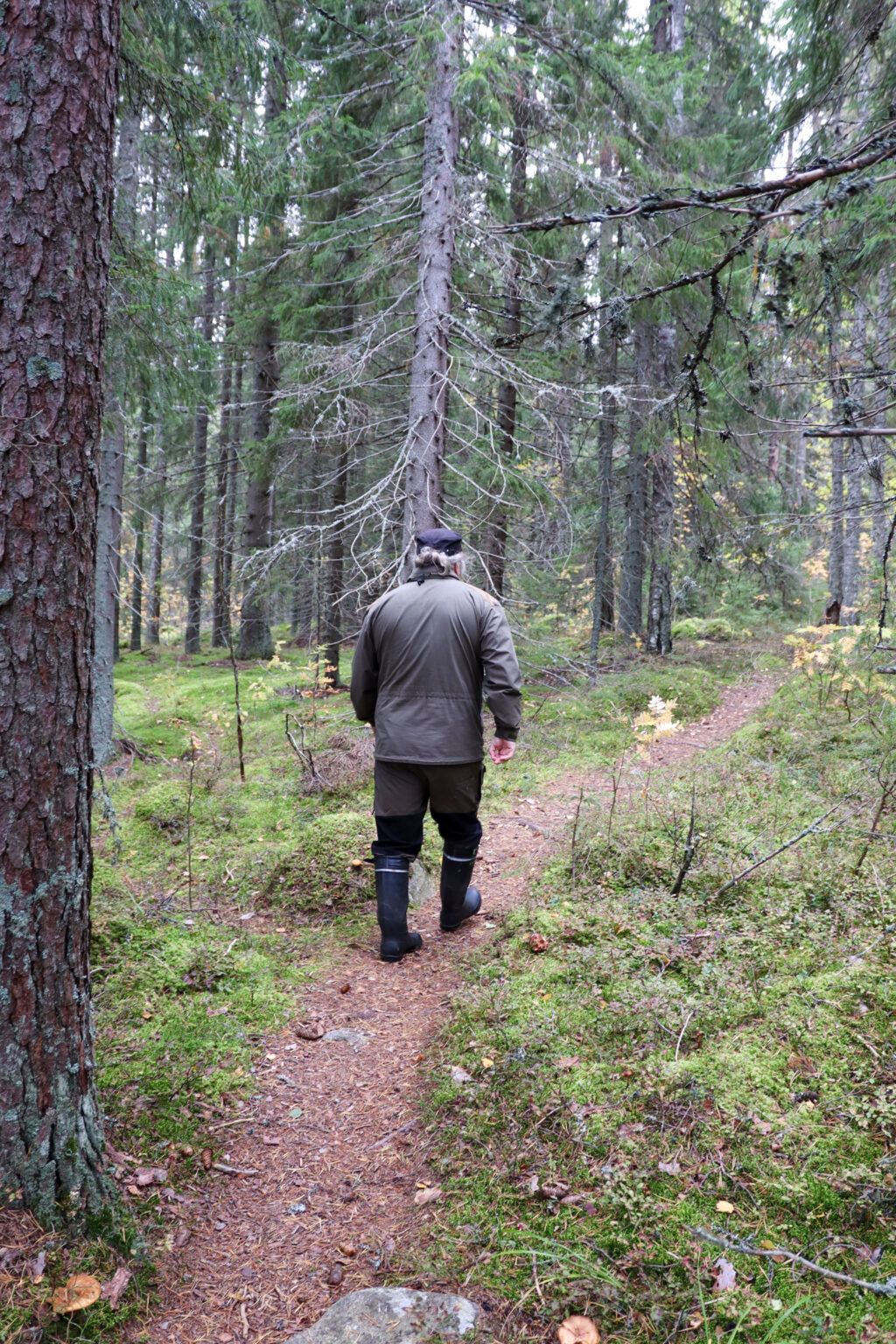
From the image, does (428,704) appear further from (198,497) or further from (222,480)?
(198,497)

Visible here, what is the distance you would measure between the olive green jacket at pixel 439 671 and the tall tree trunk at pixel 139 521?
2.88 metres

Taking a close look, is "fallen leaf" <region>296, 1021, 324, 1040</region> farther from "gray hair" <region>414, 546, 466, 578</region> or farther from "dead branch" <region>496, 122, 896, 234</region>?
"dead branch" <region>496, 122, 896, 234</region>

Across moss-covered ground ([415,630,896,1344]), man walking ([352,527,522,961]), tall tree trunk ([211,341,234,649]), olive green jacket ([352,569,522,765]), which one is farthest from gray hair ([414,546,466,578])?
tall tree trunk ([211,341,234,649])

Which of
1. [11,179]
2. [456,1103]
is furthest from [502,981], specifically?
[11,179]

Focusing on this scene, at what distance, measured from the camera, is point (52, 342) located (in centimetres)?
214

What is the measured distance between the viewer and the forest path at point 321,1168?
230 cm

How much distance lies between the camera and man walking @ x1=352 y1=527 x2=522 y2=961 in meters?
4.38

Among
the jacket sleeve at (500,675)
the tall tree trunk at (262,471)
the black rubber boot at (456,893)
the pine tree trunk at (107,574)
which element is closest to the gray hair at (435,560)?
the jacket sleeve at (500,675)

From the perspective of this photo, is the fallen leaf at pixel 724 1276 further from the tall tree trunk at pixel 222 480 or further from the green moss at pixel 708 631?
the green moss at pixel 708 631

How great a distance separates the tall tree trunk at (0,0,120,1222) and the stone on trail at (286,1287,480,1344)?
0.78 m

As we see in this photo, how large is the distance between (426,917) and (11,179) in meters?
4.56

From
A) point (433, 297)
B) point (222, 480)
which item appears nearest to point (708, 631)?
point (222, 480)

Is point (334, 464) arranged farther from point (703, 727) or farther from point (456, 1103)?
point (456, 1103)

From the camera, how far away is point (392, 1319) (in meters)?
2.11
